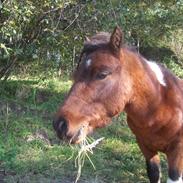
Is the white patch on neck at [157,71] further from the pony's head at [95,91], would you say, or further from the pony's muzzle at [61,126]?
the pony's muzzle at [61,126]

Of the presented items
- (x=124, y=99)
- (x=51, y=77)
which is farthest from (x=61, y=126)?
(x=51, y=77)

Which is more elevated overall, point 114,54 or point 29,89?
point 114,54

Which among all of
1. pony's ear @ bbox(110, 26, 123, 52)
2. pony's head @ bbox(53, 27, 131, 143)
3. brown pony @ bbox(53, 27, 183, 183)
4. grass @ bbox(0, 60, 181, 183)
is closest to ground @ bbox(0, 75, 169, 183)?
grass @ bbox(0, 60, 181, 183)

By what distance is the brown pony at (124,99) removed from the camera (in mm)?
3436

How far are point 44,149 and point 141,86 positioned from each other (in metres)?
2.30

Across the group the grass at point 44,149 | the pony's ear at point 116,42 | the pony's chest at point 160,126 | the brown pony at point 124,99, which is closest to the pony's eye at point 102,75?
the brown pony at point 124,99

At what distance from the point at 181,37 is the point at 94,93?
691 centimetres

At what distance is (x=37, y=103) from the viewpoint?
24.3 feet

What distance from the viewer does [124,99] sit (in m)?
3.71

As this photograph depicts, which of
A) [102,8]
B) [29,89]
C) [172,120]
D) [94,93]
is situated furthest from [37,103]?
[94,93]

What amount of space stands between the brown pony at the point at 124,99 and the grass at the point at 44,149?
962 mm

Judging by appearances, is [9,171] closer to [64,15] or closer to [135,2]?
[64,15]

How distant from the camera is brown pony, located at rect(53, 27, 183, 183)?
3436mm

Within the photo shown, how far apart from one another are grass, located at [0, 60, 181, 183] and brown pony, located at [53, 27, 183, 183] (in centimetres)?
96
